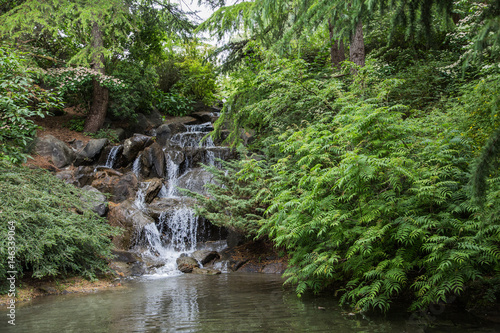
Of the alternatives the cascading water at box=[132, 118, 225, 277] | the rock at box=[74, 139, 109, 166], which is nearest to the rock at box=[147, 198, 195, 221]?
the cascading water at box=[132, 118, 225, 277]

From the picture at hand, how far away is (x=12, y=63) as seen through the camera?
22.7 ft

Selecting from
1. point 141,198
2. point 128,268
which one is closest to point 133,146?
point 141,198

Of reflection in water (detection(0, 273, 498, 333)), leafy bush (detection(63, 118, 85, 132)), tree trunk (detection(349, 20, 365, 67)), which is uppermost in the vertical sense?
leafy bush (detection(63, 118, 85, 132))

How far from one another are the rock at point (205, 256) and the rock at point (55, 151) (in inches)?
344

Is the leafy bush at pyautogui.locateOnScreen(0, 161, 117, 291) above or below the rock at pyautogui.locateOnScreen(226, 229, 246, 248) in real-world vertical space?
above

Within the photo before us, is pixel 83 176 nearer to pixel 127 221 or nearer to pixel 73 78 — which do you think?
pixel 127 221

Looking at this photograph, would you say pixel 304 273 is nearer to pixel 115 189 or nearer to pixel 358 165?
pixel 358 165

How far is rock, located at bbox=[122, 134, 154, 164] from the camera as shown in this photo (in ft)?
52.9

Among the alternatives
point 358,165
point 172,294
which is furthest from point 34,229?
point 358,165

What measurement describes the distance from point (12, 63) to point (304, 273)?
7411mm

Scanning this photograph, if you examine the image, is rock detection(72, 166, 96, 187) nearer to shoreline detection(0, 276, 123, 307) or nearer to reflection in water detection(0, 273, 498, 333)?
shoreline detection(0, 276, 123, 307)

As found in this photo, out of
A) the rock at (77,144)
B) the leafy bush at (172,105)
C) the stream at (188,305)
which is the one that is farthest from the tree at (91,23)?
the stream at (188,305)

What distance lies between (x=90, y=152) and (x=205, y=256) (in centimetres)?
921

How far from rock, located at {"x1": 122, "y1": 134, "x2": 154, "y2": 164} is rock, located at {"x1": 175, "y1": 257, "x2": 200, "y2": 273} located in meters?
8.11
